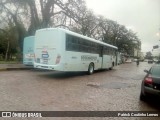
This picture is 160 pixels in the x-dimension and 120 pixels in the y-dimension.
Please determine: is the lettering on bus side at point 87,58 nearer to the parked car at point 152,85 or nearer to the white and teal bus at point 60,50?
the white and teal bus at point 60,50

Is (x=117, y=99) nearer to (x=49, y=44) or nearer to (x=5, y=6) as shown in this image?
(x=49, y=44)

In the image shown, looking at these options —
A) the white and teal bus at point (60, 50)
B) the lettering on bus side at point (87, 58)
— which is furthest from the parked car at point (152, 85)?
the lettering on bus side at point (87, 58)

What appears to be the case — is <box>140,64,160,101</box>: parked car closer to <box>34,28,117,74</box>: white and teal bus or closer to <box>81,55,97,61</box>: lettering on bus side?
<box>34,28,117,74</box>: white and teal bus

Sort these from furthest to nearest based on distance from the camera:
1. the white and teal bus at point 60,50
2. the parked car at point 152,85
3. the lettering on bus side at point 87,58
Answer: the lettering on bus side at point 87,58
the white and teal bus at point 60,50
the parked car at point 152,85

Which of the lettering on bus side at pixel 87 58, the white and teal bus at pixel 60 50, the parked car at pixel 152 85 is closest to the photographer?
the parked car at pixel 152 85

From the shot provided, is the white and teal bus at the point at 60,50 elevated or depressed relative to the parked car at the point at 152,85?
elevated

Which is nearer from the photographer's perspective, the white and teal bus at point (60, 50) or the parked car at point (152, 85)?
the parked car at point (152, 85)

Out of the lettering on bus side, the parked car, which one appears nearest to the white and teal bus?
the lettering on bus side

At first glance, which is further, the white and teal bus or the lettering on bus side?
the lettering on bus side

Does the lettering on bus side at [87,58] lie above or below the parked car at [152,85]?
above

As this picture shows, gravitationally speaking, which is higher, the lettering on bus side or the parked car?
the lettering on bus side

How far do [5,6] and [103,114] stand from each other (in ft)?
78.3

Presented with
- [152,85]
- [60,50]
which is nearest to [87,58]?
[60,50]

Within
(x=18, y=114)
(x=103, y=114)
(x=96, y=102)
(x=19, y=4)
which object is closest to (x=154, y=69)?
(x=96, y=102)
